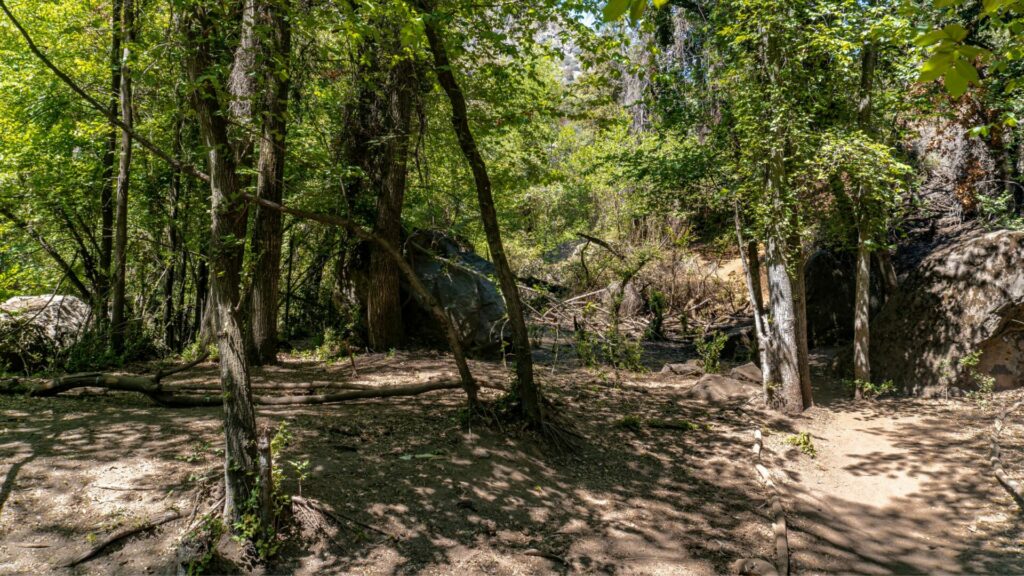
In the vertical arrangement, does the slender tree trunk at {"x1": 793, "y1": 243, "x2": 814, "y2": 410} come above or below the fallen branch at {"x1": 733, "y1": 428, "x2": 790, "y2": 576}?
above

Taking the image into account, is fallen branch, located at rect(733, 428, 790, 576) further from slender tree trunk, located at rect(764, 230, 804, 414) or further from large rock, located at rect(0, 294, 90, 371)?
large rock, located at rect(0, 294, 90, 371)

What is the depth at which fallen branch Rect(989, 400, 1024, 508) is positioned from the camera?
490 centimetres

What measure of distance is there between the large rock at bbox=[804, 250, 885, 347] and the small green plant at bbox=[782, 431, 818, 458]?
5924 mm

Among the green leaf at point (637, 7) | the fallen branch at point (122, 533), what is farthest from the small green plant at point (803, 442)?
the green leaf at point (637, 7)

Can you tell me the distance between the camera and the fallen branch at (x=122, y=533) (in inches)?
121

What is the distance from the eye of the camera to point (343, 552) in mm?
3594

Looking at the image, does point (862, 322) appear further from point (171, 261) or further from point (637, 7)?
point (171, 261)

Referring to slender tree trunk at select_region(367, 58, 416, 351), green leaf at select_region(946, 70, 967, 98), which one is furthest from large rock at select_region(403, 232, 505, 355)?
green leaf at select_region(946, 70, 967, 98)

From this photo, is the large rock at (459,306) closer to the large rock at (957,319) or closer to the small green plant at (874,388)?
the small green plant at (874,388)

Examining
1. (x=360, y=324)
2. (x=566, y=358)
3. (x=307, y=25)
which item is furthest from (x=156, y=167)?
(x=566, y=358)

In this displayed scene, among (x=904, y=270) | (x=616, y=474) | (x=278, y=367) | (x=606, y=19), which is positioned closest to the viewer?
(x=606, y=19)

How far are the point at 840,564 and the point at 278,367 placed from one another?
23.0ft

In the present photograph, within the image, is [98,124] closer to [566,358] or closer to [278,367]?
[278,367]

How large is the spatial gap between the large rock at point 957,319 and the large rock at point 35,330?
11932 millimetres
